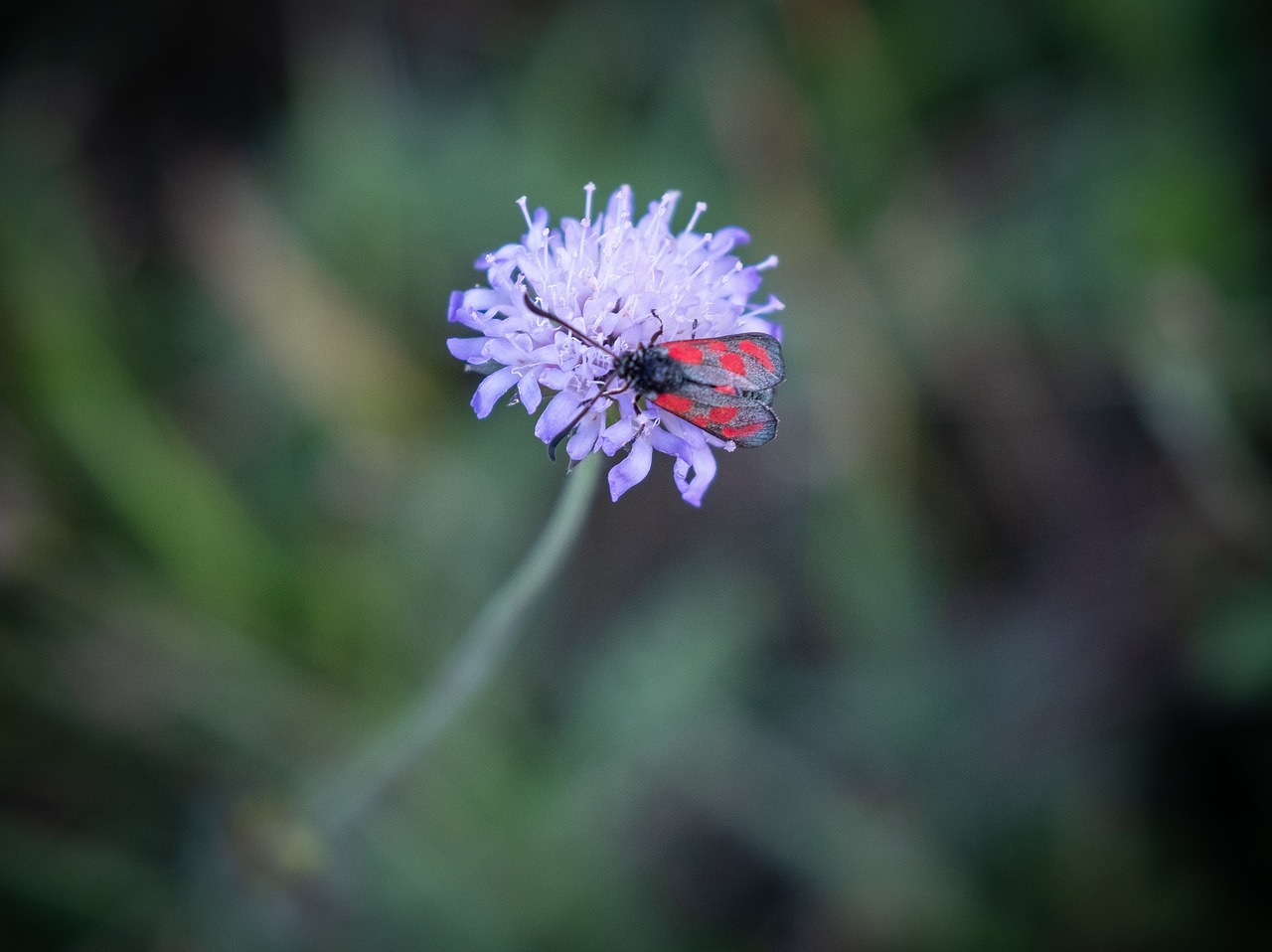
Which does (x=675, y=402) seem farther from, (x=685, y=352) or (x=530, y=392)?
(x=530, y=392)

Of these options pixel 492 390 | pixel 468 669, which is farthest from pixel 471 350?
pixel 468 669

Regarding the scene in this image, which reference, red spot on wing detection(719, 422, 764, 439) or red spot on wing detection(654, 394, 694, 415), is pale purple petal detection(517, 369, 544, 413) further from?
red spot on wing detection(719, 422, 764, 439)


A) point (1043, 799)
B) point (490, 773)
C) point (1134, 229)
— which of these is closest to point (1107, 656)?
point (1043, 799)

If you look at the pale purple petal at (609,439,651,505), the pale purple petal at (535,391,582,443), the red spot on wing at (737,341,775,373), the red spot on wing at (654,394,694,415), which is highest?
the red spot on wing at (737,341,775,373)

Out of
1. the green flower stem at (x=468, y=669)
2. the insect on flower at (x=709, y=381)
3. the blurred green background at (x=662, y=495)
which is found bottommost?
the green flower stem at (x=468, y=669)

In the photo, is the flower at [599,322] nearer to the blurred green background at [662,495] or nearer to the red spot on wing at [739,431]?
the red spot on wing at [739,431]

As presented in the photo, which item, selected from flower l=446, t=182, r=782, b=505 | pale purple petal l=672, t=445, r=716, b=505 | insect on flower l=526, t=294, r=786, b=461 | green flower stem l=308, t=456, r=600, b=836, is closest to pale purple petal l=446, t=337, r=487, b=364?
flower l=446, t=182, r=782, b=505

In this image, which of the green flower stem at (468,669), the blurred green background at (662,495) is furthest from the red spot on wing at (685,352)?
the blurred green background at (662,495)
